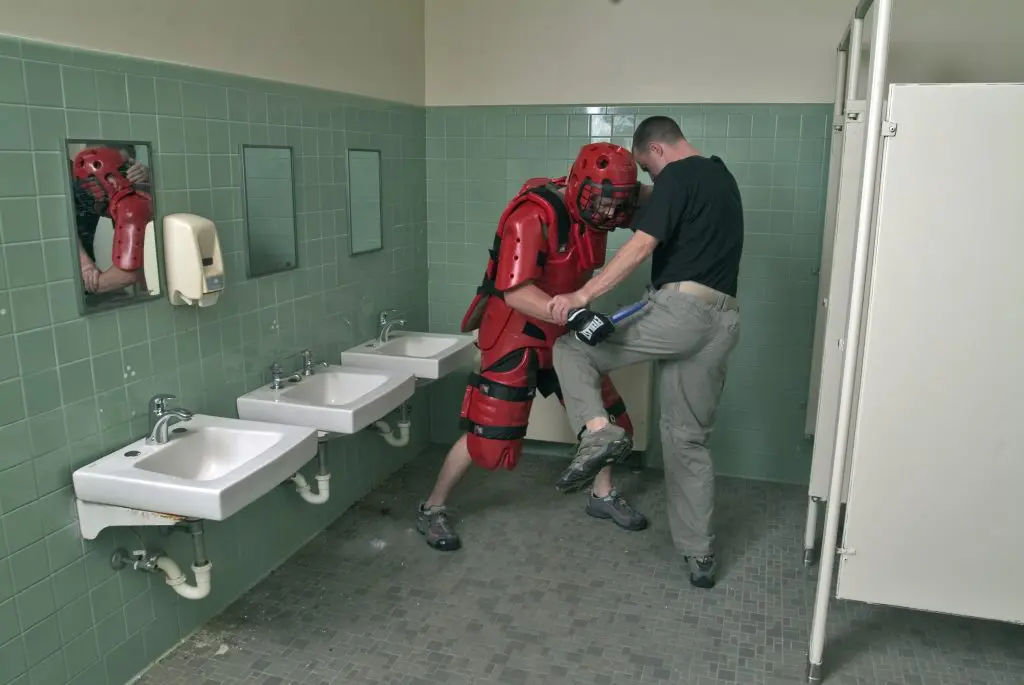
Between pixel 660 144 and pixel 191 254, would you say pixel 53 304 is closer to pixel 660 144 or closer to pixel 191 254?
pixel 191 254

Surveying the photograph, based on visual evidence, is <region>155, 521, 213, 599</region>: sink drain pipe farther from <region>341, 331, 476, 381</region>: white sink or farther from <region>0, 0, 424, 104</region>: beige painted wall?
<region>0, 0, 424, 104</region>: beige painted wall

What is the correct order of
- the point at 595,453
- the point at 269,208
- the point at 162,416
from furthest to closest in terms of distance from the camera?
the point at 269,208
the point at 595,453
the point at 162,416

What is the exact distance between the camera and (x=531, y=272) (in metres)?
2.92

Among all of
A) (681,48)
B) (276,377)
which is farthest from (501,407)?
(681,48)

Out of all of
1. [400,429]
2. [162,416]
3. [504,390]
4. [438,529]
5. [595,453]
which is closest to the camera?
[162,416]

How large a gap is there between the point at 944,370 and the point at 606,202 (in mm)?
1232

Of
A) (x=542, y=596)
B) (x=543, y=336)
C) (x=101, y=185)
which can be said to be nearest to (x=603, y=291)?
(x=543, y=336)

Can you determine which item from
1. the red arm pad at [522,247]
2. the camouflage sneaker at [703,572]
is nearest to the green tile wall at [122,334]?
the red arm pad at [522,247]

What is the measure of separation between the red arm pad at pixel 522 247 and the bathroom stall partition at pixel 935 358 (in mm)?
1129

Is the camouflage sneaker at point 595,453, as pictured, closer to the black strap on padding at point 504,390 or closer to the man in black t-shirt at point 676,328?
the man in black t-shirt at point 676,328

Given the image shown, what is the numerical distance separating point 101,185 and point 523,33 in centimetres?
240

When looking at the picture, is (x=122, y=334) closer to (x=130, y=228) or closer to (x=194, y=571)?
(x=130, y=228)

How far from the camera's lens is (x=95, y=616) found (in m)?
2.31

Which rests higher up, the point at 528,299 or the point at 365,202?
the point at 365,202
